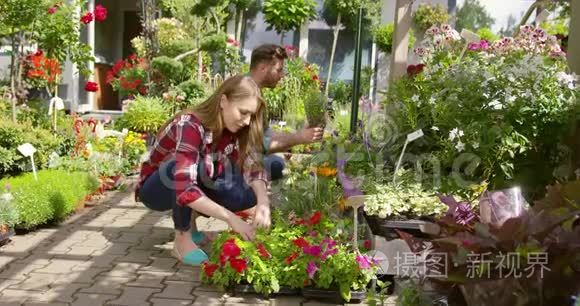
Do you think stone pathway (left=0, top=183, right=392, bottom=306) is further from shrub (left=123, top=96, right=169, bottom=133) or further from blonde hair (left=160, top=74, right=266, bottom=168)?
shrub (left=123, top=96, right=169, bottom=133)

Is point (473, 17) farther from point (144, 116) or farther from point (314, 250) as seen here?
point (314, 250)

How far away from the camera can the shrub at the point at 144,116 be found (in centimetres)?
779

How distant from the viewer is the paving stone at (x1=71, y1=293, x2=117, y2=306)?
2.82 meters

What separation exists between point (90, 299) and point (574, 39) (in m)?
→ 2.88

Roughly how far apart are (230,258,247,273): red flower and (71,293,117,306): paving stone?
0.55 metres

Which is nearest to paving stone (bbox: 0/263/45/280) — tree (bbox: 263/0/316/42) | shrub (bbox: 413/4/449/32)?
tree (bbox: 263/0/316/42)

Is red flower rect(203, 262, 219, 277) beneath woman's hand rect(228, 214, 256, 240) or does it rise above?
beneath

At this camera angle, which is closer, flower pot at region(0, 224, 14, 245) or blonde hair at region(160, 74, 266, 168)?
blonde hair at region(160, 74, 266, 168)

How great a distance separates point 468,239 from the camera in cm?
121

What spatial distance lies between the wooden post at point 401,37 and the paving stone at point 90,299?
10.2ft

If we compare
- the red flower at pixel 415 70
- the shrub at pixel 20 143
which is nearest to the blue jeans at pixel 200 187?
the red flower at pixel 415 70

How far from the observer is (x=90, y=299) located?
2.88 metres

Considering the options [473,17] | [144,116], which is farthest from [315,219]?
[473,17]

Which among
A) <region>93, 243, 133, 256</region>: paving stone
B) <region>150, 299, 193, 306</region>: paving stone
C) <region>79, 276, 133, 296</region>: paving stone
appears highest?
<region>93, 243, 133, 256</region>: paving stone
